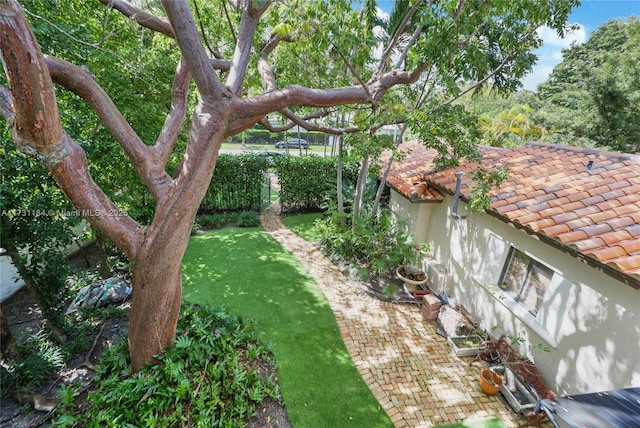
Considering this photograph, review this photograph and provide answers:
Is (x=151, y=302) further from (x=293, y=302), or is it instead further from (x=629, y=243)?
(x=629, y=243)

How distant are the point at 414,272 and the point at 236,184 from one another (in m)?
8.84

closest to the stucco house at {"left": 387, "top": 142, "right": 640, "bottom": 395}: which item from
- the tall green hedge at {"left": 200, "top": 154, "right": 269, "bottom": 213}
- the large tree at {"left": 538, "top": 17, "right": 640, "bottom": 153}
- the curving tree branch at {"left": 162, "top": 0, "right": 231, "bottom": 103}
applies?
the curving tree branch at {"left": 162, "top": 0, "right": 231, "bottom": 103}

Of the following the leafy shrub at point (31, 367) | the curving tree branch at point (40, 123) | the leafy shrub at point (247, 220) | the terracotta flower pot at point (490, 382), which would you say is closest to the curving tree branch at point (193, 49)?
the curving tree branch at point (40, 123)

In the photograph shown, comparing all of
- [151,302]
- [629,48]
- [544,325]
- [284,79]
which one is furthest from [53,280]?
[629,48]

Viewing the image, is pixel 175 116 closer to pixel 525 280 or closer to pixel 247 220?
pixel 525 280

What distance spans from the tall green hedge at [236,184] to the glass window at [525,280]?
411 inches

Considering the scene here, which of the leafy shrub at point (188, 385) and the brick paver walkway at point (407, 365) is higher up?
the leafy shrub at point (188, 385)

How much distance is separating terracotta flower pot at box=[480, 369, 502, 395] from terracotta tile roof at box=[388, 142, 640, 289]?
2.74 m

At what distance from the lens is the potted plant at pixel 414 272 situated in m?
8.10

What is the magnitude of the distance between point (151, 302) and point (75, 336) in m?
3.09

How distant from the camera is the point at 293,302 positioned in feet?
23.8

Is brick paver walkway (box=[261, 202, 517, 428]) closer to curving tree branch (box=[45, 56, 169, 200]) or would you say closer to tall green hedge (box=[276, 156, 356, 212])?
curving tree branch (box=[45, 56, 169, 200])

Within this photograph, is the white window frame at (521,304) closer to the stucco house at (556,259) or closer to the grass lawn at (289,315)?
the stucco house at (556,259)

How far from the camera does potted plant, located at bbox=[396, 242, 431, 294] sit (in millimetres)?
8102
